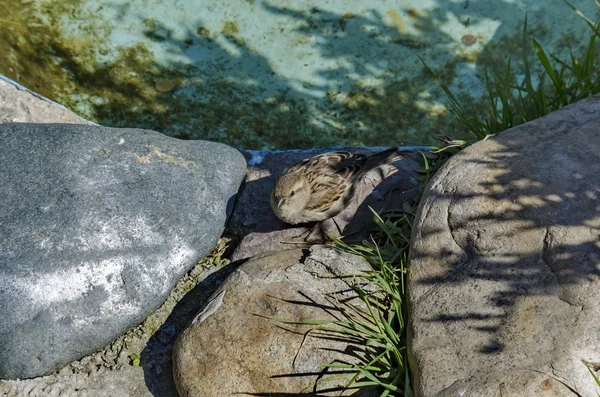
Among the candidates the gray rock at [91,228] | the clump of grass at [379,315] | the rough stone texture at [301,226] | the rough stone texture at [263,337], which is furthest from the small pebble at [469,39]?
the rough stone texture at [263,337]

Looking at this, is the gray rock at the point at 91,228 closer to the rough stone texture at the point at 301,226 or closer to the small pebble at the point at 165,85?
the rough stone texture at the point at 301,226

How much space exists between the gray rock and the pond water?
1306mm

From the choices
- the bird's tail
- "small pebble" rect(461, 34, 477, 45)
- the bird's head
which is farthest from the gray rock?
"small pebble" rect(461, 34, 477, 45)

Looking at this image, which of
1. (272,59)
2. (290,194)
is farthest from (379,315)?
(272,59)

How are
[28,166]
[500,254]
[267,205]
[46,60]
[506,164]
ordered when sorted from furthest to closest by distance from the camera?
1. [46,60]
2. [267,205]
3. [28,166]
4. [506,164]
5. [500,254]

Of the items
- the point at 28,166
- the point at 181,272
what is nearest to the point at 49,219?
the point at 28,166

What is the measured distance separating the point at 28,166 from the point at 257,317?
1950 millimetres

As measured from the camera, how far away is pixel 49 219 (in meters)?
4.65

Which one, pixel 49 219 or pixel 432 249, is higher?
pixel 432 249

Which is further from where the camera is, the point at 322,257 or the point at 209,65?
the point at 209,65

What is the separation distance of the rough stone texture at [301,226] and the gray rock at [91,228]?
20cm

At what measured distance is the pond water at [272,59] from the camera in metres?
6.58

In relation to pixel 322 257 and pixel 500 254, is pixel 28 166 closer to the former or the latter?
pixel 322 257

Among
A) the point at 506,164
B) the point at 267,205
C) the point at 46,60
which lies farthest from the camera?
the point at 46,60
